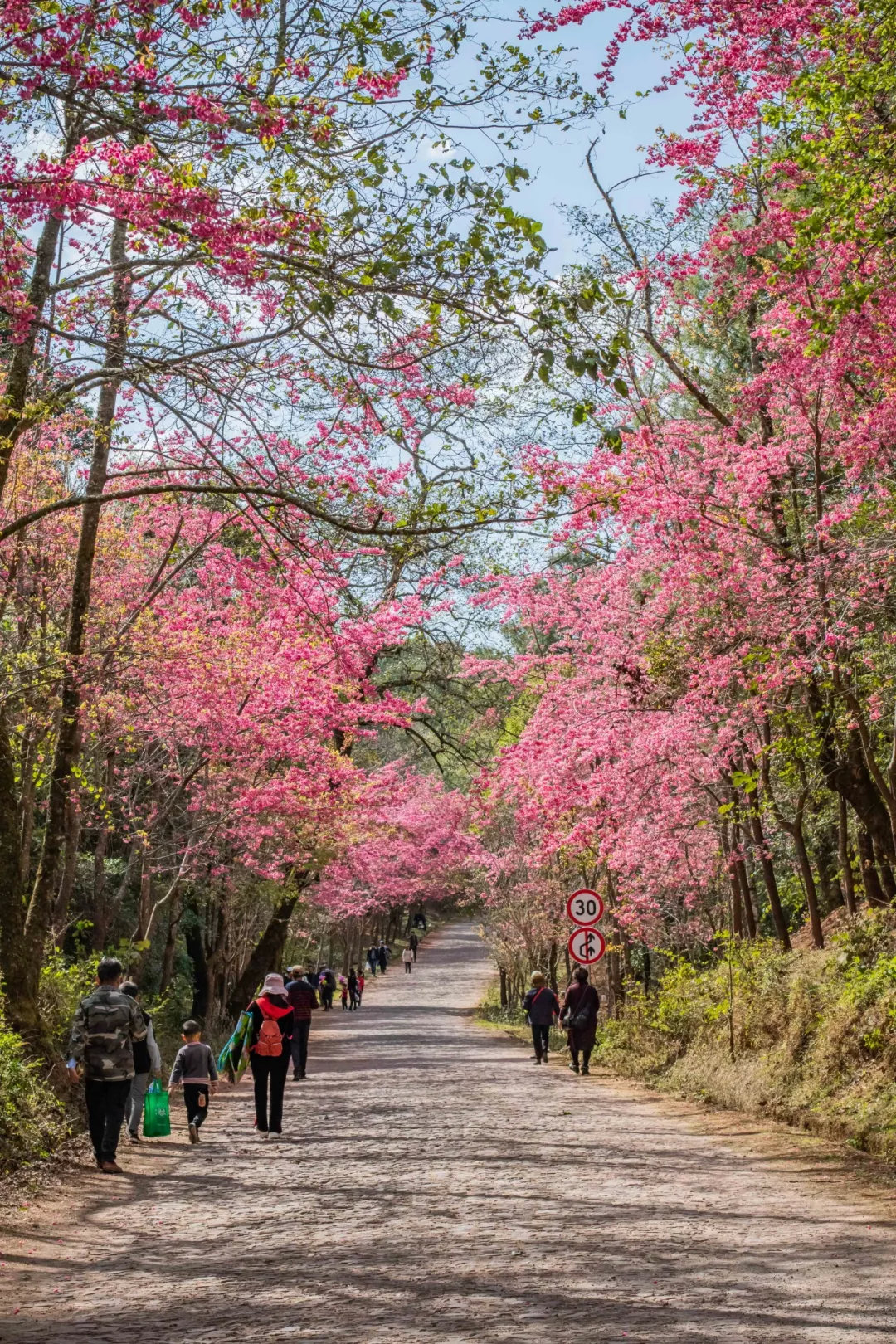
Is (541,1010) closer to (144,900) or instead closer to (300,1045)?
(300,1045)

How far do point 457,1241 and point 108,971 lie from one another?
4.45m

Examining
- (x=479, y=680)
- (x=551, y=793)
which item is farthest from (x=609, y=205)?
(x=479, y=680)

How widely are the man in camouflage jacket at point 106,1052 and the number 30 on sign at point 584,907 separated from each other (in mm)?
9509

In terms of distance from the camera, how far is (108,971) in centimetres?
1161

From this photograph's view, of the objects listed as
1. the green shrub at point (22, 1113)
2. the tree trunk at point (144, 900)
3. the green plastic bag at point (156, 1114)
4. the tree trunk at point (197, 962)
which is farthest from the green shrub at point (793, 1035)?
the tree trunk at point (197, 962)

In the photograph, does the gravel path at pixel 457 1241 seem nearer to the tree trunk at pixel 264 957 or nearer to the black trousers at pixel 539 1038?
the black trousers at pixel 539 1038

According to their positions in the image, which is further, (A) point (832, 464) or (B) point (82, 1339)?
(A) point (832, 464)

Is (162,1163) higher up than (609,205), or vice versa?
(609,205)

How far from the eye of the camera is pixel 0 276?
27.6ft

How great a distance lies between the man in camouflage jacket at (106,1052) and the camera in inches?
445

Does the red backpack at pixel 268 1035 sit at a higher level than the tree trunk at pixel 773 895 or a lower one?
lower

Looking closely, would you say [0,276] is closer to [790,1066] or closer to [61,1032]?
[61,1032]

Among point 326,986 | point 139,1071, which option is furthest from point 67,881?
point 326,986

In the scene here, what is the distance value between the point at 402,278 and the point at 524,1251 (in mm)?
5970
